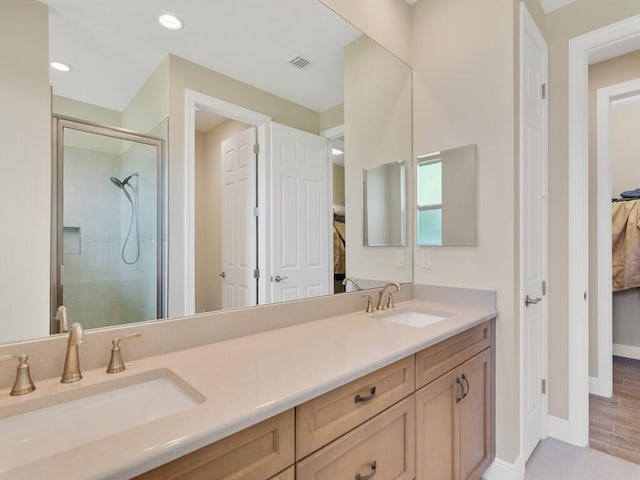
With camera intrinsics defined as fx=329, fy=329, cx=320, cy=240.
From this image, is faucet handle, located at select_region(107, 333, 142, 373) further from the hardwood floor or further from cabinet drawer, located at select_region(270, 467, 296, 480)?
the hardwood floor

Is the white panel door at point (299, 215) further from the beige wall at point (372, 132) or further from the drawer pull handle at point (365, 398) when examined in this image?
the drawer pull handle at point (365, 398)

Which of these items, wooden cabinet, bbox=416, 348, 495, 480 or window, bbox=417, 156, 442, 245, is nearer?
wooden cabinet, bbox=416, 348, 495, 480

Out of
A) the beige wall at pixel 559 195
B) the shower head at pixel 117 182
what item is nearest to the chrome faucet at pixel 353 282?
the shower head at pixel 117 182

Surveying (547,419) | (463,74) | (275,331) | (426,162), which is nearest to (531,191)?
(426,162)

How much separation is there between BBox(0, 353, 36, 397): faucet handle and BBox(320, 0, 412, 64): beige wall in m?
1.87

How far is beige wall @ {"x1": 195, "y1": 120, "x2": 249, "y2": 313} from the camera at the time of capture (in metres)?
1.31

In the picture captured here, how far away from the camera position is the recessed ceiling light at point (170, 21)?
1.21m

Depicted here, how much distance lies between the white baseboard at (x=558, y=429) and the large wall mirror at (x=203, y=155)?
146cm

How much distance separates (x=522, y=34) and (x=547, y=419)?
2319mm

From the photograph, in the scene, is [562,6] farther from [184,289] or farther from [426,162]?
[184,289]

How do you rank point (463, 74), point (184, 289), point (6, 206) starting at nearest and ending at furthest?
point (6, 206) < point (184, 289) < point (463, 74)

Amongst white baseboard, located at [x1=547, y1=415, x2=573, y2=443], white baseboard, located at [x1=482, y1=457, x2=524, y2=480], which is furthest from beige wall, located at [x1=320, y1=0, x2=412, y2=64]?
white baseboard, located at [x1=547, y1=415, x2=573, y2=443]

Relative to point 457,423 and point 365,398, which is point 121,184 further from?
point 457,423

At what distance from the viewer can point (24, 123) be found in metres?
0.93
